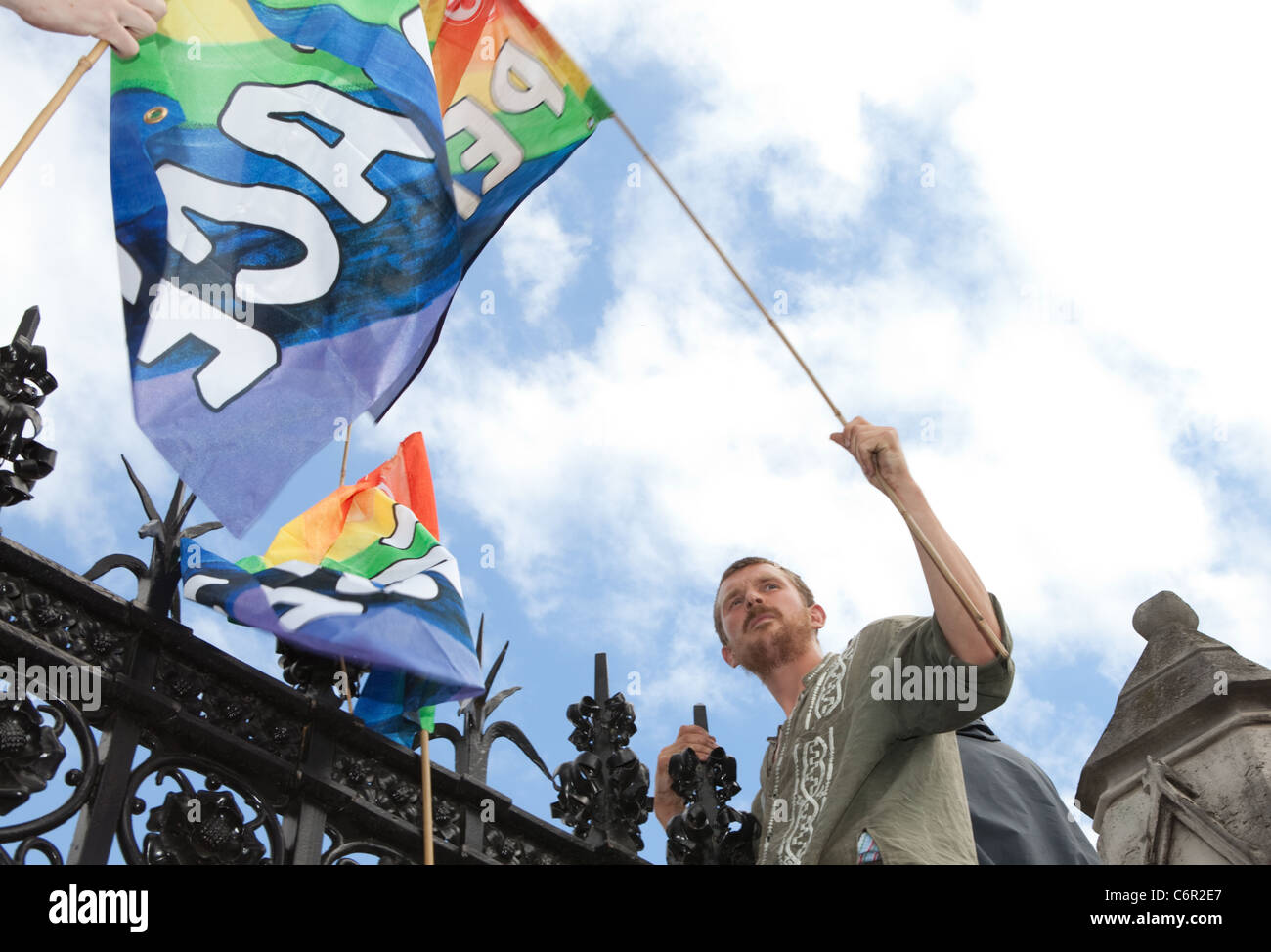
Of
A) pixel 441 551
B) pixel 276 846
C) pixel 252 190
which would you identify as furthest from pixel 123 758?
pixel 252 190

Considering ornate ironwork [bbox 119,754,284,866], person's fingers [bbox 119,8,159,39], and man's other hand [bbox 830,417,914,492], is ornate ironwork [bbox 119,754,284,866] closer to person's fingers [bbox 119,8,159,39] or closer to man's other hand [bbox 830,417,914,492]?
man's other hand [bbox 830,417,914,492]

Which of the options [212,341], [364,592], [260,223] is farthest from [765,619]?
[260,223]

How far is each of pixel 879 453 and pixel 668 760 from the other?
5.93 feet

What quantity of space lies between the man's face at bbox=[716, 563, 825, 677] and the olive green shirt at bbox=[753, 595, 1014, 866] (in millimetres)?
662

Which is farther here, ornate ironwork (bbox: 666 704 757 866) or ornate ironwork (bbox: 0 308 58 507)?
ornate ironwork (bbox: 666 704 757 866)

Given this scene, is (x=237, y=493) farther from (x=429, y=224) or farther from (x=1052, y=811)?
(x=1052, y=811)

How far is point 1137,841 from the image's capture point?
747 cm

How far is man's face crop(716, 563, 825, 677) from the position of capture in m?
6.52

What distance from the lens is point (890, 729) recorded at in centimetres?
541

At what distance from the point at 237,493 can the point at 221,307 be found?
3.16ft

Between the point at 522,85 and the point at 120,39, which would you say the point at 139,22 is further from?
the point at 522,85

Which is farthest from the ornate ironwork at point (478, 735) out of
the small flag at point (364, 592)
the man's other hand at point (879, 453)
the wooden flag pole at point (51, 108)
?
the wooden flag pole at point (51, 108)

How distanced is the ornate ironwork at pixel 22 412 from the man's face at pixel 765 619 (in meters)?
3.25

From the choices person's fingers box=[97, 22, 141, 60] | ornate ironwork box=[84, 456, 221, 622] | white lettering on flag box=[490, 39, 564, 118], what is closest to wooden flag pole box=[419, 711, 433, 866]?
ornate ironwork box=[84, 456, 221, 622]
